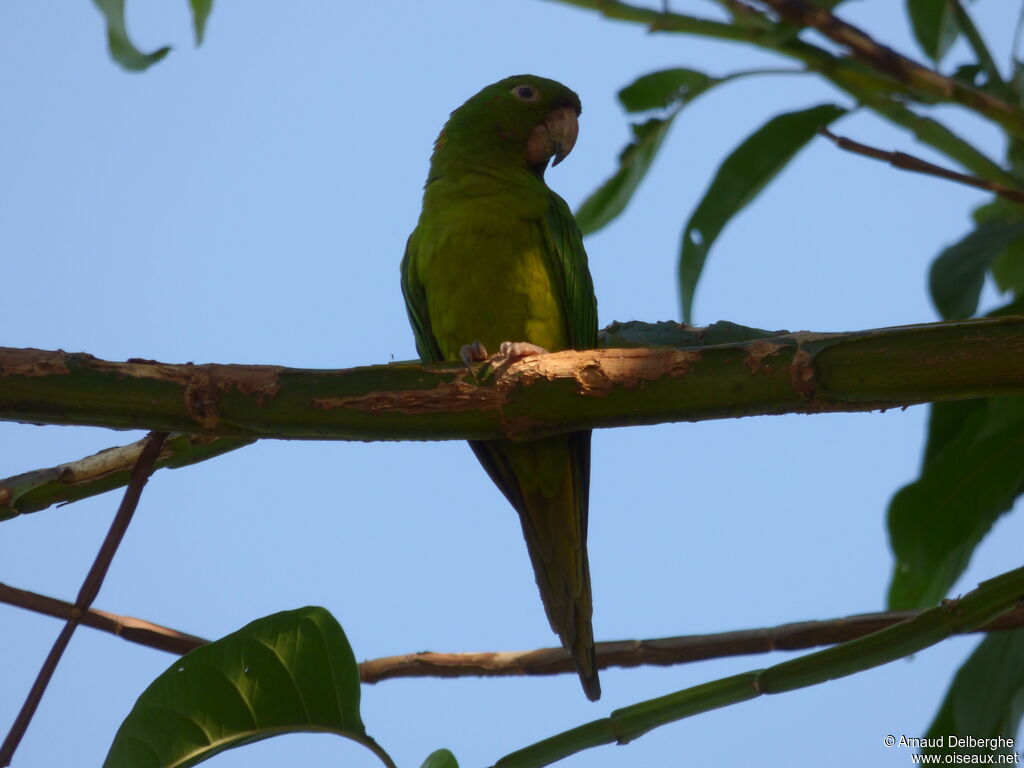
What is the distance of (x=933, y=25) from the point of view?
1.83 metres

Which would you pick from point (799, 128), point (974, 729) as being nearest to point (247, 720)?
point (974, 729)

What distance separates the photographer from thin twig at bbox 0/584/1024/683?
1.61 m

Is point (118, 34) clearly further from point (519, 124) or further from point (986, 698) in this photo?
point (986, 698)

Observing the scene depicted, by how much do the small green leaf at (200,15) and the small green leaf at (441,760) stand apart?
134cm

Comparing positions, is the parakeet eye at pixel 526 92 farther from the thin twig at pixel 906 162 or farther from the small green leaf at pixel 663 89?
the thin twig at pixel 906 162

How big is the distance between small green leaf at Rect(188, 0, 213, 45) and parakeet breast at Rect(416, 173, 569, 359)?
901 mm

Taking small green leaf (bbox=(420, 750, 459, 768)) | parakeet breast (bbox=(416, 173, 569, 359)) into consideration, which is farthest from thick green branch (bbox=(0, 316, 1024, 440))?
parakeet breast (bbox=(416, 173, 569, 359))

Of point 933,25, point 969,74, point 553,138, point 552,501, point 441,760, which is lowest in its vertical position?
point 441,760

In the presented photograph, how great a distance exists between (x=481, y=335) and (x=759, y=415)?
4.00ft

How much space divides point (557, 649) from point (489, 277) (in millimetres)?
978

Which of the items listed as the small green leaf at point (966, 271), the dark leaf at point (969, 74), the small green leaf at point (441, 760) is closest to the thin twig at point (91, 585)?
the small green leaf at point (441, 760)

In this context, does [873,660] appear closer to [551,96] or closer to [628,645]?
[628,645]

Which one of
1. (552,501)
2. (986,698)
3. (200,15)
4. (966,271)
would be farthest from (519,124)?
(986,698)

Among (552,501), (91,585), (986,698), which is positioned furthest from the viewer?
(552,501)
